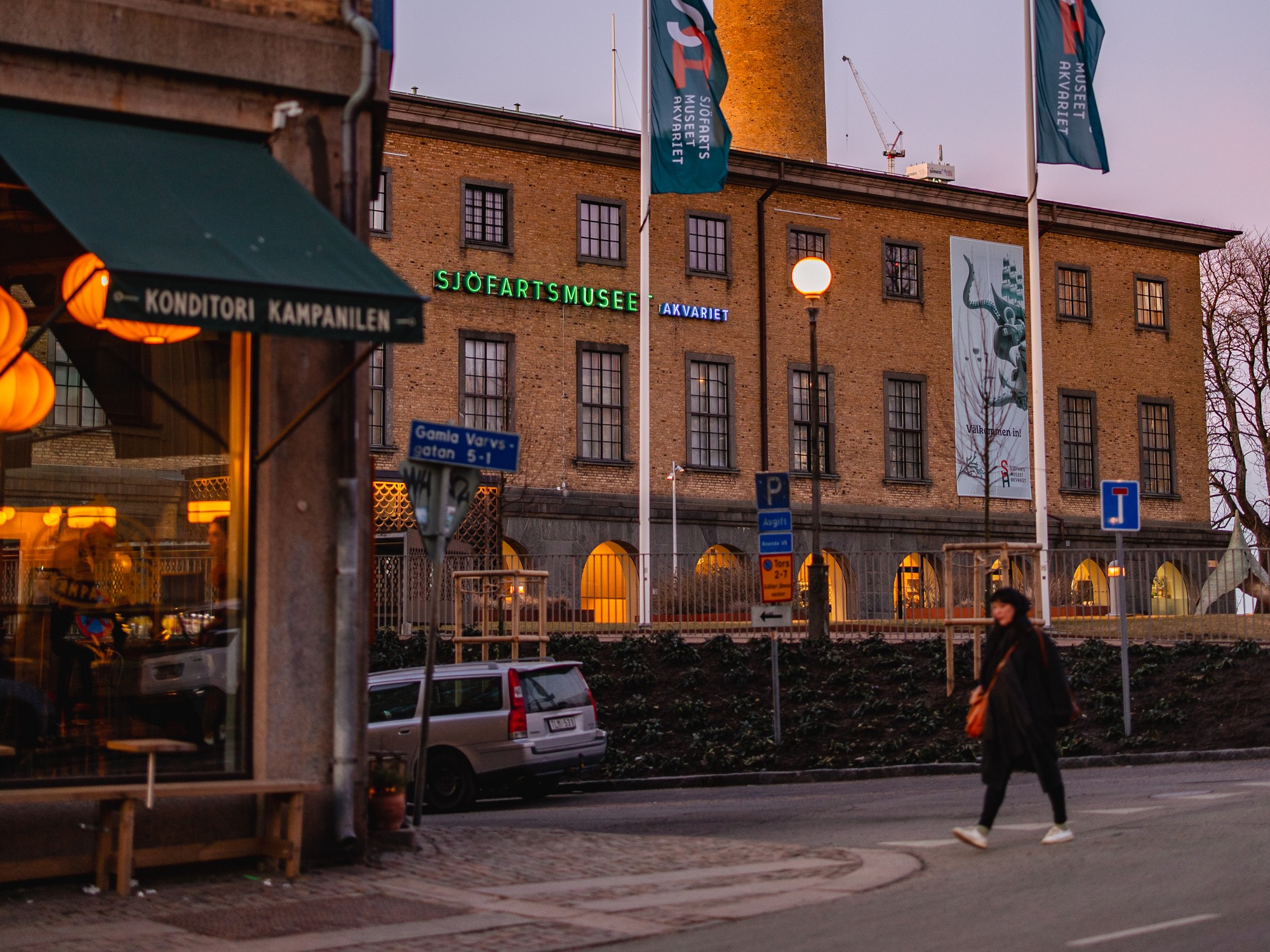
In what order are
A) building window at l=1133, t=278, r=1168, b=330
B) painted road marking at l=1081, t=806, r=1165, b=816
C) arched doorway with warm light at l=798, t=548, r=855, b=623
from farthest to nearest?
1. building window at l=1133, t=278, r=1168, b=330
2. arched doorway with warm light at l=798, t=548, r=855, b=623
3. painted road marking at l=1081, t=806, r=1165, b=816

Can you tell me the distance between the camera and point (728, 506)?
42406 mm

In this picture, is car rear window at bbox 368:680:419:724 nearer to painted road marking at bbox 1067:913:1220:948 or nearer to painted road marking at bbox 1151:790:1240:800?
painted road marking at bbox 1151:790:1240:800

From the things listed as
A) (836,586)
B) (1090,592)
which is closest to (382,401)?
(836,586)

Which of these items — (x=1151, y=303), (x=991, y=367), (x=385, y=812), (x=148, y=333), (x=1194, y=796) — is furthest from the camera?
(x=1151, y=303)

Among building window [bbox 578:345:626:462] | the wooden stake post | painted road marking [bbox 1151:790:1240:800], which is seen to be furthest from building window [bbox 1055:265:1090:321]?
painted road marking [bbox 1151:790:1240:800]

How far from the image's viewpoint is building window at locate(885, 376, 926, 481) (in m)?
45.8

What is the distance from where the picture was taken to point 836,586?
3934cm

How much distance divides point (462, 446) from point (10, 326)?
3.46m

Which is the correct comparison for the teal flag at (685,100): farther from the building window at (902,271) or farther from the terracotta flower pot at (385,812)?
the terracotta flower pot at (385,812)

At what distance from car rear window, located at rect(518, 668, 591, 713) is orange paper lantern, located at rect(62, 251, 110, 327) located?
7.21 metres

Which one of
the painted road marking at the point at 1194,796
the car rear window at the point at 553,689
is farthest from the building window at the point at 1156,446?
the painted road marking at the point at 1194,796

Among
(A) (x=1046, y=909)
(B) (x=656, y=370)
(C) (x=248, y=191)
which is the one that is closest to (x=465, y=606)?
(B) (x=656, y=370)

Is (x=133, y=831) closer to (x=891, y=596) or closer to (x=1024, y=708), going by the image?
(x=1024, y=708)

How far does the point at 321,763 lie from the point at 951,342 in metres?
38.0
